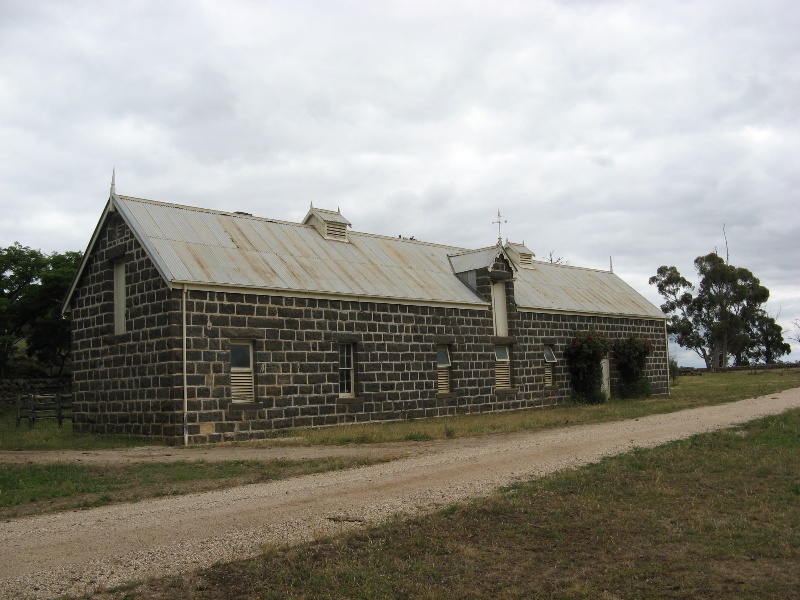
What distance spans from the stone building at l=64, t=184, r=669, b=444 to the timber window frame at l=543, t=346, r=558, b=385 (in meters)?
0.79

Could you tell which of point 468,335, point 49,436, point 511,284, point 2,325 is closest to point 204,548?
point 49,436

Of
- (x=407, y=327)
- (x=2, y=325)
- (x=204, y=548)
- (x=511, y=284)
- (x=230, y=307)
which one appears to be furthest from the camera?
(x=2, y=325)

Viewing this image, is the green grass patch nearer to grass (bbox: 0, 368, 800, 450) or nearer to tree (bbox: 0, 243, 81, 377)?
grass (bbox: 0, 368, 800, 450)

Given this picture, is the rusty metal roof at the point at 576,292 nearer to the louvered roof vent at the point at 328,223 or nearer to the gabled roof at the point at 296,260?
the gabled roof at the point at 296,260

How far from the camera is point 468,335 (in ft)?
86.8

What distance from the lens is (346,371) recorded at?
22.6 m

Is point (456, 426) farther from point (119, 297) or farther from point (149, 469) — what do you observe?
point (119, 297)

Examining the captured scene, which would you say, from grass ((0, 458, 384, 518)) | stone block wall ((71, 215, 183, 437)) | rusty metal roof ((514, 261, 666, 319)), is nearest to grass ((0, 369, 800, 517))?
grass ((0, 458, 384, 518))

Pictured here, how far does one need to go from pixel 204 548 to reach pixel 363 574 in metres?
1.88

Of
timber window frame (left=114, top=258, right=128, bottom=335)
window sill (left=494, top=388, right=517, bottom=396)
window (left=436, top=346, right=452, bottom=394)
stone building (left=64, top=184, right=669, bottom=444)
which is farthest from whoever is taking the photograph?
window sill (left=494, top=388, right=517, bottom=396)

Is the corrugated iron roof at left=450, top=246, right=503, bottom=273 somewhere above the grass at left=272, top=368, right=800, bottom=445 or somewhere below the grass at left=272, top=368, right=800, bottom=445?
above

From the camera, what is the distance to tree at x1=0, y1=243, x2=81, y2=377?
125 ft

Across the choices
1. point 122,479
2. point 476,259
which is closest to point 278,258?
point 476,259

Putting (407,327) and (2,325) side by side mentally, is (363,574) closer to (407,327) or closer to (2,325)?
(407,327)
